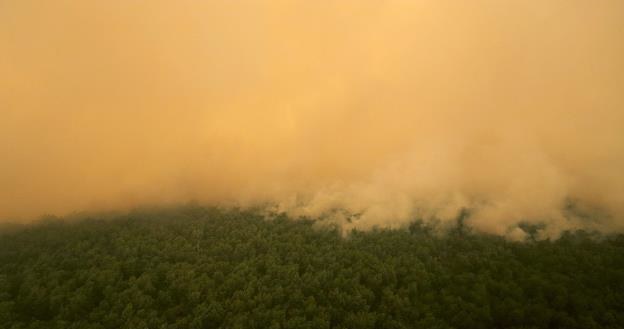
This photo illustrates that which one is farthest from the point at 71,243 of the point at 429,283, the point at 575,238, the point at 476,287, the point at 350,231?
the point at 575,238

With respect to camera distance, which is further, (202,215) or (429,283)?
(202,215)

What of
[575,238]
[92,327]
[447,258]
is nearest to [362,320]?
[447,258]

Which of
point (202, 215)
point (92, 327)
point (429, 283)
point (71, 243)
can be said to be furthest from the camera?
point (202, 215)

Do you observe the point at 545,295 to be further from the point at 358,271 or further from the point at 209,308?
the point at 209,308

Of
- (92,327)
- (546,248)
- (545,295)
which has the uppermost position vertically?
(546,248)

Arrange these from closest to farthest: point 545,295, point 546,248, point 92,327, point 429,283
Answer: point 92,327 → point 545,295 → point 429,283 → point 546,248

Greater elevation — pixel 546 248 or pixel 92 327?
pixel 546 248

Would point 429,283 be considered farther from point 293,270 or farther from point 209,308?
point 209,308
